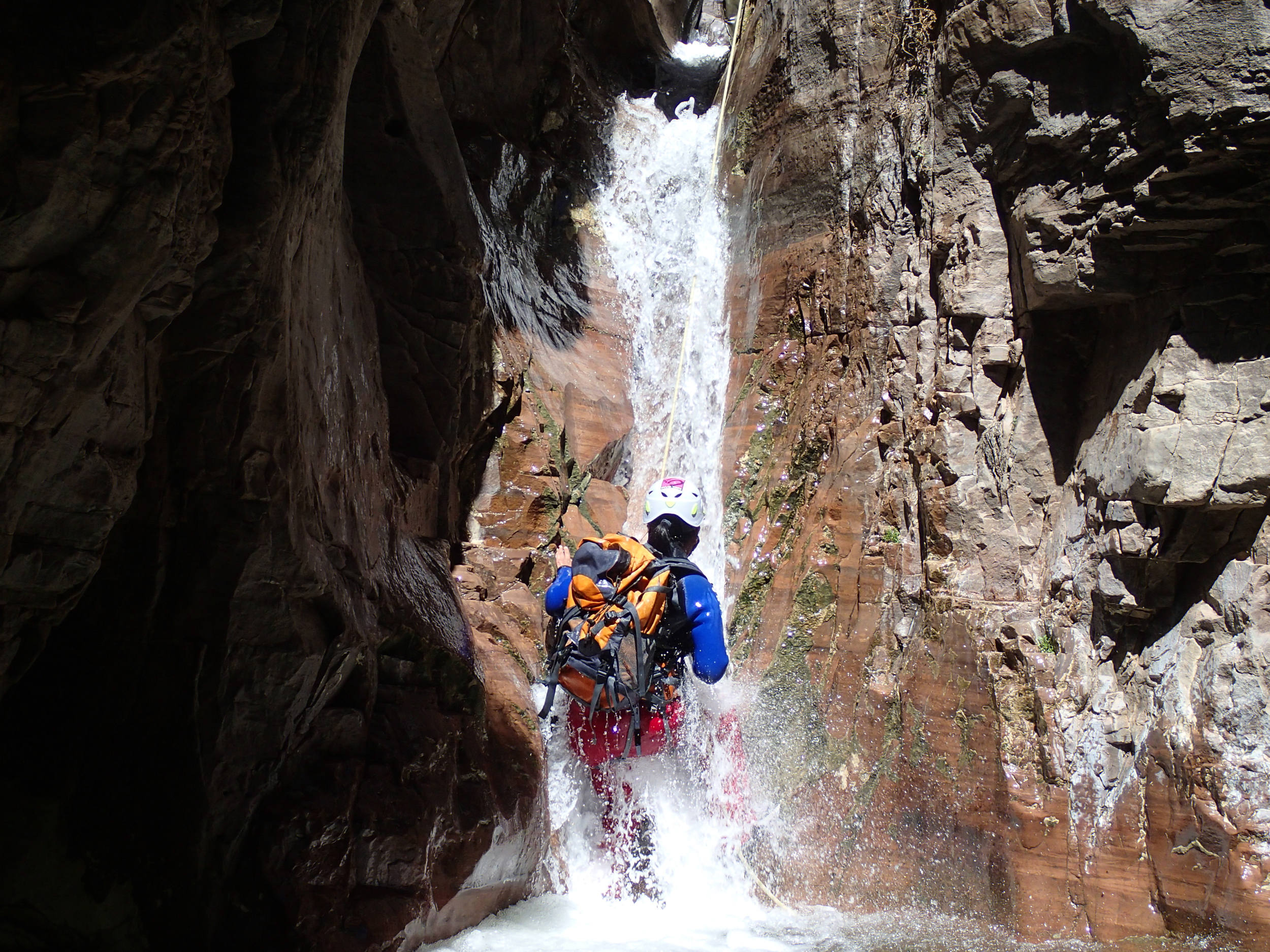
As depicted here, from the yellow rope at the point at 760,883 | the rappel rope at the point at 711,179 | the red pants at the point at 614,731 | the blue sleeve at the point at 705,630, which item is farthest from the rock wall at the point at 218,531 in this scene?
the rappel rope at the point at 711,179

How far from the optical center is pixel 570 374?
9570mm

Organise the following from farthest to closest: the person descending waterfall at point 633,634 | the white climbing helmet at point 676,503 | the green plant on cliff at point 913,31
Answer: the green plant on cliff at point 913,31, the white climbing helmet at point 676,503, the person descending waterfall at point 633,634

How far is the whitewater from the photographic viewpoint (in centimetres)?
495

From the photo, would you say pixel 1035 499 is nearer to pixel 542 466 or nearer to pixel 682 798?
pixel 682 798

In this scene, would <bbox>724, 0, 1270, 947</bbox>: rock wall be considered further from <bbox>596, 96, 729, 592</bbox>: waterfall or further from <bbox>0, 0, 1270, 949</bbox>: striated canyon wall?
<bbox>596, 96, 729, 592</bbox>: waterfall

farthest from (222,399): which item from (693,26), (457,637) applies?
(693,26)

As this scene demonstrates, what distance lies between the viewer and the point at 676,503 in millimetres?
5617

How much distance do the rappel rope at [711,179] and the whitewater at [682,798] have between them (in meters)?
0.03

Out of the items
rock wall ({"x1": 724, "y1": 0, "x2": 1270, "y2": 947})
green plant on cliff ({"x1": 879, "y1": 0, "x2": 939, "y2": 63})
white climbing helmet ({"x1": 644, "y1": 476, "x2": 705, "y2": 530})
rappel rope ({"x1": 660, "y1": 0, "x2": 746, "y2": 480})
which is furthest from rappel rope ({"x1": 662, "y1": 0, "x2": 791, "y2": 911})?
green plant on cliff ({"x1": 879, "y1": 0, "x2": 939, "y2": 63})

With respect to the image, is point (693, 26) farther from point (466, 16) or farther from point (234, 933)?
point (234, 933)

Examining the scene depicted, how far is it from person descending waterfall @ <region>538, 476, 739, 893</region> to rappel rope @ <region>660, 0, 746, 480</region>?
14.1 feet

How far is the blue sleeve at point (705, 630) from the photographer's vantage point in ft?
16.7

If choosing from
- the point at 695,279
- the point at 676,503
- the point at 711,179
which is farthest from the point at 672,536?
the point at 711,179

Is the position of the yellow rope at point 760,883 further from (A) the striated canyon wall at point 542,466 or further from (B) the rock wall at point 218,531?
(B) the rock wall at point 218,531
